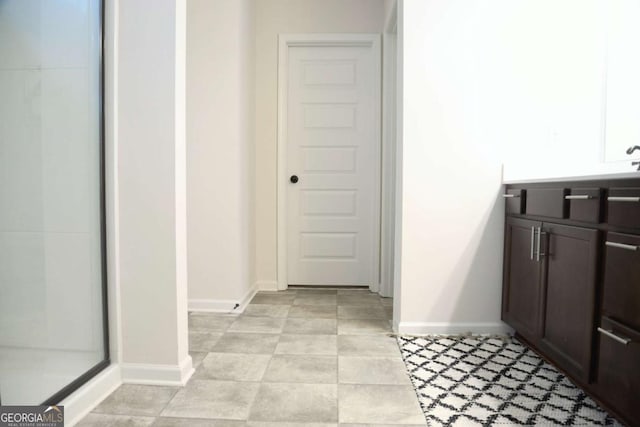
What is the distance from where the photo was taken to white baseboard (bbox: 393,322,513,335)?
2.32 metres

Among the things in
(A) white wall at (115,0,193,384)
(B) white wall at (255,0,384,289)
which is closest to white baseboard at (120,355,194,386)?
(A) white wall at (115,0,193,384)

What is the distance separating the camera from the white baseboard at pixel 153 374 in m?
1.69

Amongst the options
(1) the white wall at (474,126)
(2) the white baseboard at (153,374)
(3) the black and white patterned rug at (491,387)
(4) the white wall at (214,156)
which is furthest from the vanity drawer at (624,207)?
(4) the white wall at (214,156)

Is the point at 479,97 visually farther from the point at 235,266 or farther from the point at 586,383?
the point at 235,266

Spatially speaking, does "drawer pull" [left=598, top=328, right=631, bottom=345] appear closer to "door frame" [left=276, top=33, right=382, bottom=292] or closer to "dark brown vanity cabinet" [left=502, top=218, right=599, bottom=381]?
"dark brown vanity cabinet" [left=502, top=218, right=599, bottom=381]

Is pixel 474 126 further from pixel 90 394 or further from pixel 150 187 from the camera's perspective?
pixel 90 394

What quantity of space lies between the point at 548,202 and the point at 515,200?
0.32 meters

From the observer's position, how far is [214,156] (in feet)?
9.11

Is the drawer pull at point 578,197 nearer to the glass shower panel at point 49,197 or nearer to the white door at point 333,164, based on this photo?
the white door at point 333,164

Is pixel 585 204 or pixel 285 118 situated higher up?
pixel 285 118

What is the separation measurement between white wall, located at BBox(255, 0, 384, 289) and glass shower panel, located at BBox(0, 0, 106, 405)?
182 cm

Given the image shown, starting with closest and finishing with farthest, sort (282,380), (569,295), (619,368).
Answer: (619,368) < (569,295) < (282,380)

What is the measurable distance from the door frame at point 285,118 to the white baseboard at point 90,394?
185cm

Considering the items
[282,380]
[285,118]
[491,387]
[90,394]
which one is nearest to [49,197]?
[90,394]
